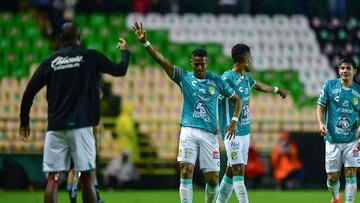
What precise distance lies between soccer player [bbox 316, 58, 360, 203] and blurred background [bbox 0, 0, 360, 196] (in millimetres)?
8825

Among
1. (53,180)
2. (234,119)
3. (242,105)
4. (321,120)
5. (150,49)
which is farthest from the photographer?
(321,120)

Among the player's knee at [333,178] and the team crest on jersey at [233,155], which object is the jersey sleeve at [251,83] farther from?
the player's knee at [333,178]

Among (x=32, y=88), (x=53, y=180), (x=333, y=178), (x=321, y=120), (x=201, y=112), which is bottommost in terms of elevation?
(x=333, y=178)

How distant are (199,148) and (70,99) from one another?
2.40 metres

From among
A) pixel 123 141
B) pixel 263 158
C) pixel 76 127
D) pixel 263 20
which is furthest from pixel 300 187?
pixel 76 127

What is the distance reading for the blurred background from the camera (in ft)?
71.8

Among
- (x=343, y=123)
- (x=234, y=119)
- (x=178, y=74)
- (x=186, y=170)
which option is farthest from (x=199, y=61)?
(x=343, y=123)

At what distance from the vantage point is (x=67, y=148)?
10.3 metres

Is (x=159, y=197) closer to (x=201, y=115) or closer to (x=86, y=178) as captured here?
(x=201, y=115)

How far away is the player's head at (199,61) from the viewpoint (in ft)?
38.6

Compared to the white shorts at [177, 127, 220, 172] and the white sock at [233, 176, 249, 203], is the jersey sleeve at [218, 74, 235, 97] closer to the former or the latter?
the white shorts at [177, 127, 220, 172]

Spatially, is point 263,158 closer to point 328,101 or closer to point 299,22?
point 299,22

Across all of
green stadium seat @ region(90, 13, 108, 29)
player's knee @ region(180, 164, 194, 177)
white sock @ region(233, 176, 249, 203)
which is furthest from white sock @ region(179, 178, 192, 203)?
green stadium seat @ region(90, 13, 108, 29)

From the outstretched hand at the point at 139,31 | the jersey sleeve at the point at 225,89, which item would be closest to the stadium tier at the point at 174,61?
the jersey sleeve at the point at 225,89
